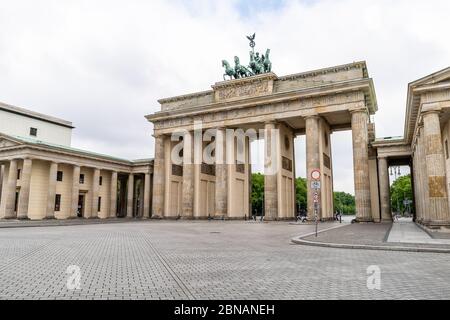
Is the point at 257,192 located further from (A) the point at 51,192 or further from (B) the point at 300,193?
(A) the point at 51,192

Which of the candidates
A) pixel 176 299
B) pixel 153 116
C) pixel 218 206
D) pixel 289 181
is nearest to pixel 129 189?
pixel 153 116

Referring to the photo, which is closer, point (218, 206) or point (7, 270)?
point (7, 270)

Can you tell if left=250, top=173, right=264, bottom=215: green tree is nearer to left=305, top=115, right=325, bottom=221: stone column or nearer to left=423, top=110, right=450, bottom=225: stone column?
left=305, top=115, right=325, bottom=221: stone column

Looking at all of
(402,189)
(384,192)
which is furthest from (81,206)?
(402,189)

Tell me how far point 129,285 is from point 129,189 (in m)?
54.5

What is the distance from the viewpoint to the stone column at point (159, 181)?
4978cm

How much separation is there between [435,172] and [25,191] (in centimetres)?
4386

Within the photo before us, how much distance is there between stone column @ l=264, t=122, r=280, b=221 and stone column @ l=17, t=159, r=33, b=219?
95.9ft

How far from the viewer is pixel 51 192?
4712 centimetres

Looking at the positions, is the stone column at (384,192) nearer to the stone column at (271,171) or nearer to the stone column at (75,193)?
the stone column at (271,171)

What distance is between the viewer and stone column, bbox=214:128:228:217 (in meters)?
44.7
